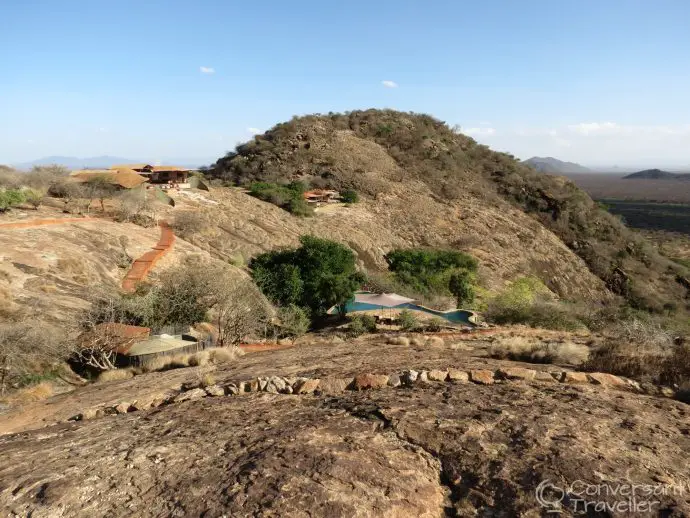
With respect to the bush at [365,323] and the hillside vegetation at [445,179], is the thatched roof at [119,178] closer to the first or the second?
the hillside vegetation at [445,179]

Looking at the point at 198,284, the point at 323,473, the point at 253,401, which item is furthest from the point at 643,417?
the point at 198,284

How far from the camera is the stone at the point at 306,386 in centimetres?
682

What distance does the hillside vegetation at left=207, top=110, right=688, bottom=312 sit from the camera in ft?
132

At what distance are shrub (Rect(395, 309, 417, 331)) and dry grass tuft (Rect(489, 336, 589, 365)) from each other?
7.37 metres

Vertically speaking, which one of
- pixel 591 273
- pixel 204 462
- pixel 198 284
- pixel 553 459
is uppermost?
pixel 553 459

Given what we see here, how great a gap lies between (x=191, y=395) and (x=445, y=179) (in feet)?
142

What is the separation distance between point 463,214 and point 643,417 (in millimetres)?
38029

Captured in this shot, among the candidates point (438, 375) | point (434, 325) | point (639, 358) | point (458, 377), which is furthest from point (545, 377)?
point (434, 325)

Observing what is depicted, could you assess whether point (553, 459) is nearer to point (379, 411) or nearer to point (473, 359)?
point (379, 411)

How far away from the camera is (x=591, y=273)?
128 feet

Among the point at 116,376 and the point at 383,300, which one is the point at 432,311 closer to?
the point at 383,300

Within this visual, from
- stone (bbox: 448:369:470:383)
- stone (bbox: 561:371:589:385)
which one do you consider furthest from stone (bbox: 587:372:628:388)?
stone (bbox: 448:369:470:383)

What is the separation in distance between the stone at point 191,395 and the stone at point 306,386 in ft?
4.66

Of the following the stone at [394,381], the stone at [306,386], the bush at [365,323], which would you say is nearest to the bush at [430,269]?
the bush at [365,323]
